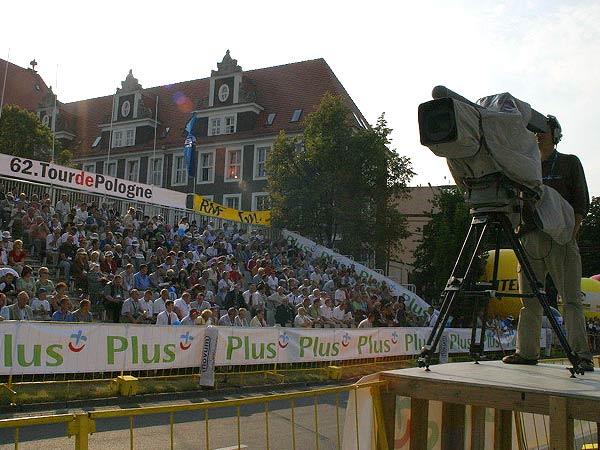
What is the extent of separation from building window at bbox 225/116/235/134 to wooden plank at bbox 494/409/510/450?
42911 mm

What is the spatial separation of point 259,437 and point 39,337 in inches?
176

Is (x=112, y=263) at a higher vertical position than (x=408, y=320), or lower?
higher

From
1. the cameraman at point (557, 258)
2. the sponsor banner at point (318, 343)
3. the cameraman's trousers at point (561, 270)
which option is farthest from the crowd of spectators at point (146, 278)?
the cameraman's trousers at point (561, 270)

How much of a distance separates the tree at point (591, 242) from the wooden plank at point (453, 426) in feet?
145

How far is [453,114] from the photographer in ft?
11.2

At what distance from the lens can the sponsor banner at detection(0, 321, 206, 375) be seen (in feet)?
32.8

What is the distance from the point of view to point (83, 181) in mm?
22078

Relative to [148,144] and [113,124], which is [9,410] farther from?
[113,124]

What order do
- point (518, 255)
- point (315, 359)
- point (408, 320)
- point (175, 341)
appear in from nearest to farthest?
point (518, 255) < point (175, 341) < point (315, 359) < point (408, 320)

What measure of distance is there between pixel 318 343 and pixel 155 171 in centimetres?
3727

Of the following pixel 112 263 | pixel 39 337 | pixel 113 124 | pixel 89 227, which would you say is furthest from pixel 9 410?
pixel 113 124

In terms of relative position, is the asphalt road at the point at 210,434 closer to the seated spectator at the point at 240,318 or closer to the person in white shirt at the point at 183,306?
the person in white shirt at the point at 183,306

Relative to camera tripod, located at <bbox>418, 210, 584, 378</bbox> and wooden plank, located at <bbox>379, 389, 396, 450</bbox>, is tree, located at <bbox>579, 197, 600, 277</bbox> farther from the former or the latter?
wooden plank, located at <bbox>379, 389, 396, 450</bbox>

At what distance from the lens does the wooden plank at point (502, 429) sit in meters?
4.59
